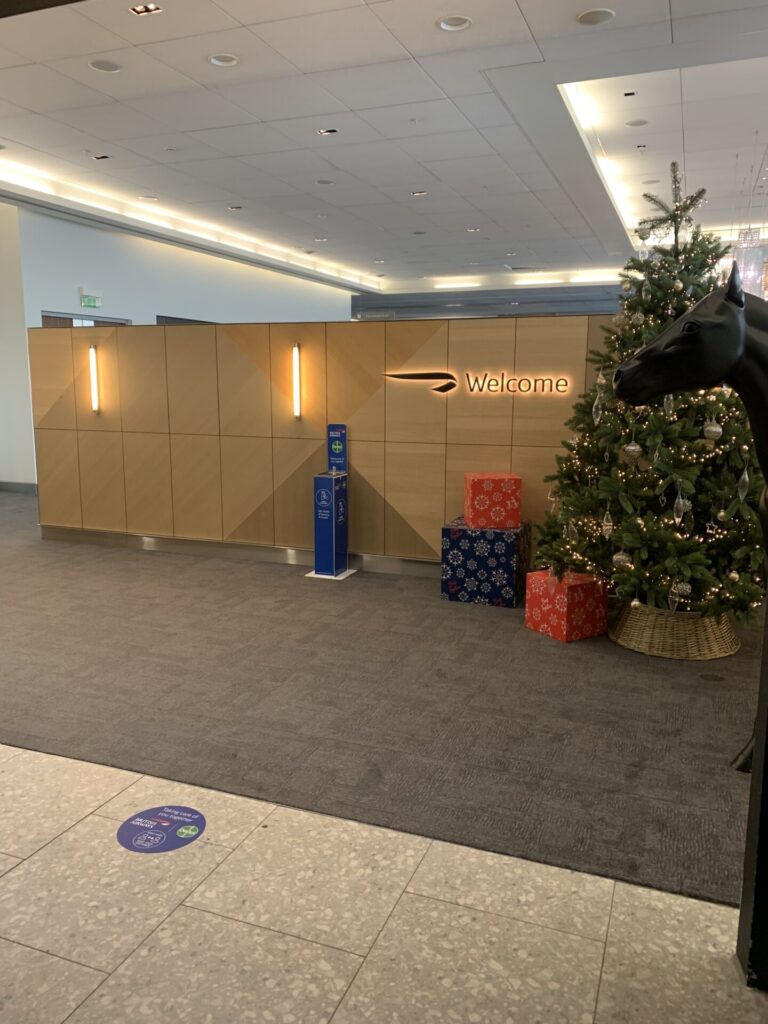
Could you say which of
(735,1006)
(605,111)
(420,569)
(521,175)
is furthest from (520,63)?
(735,1006)

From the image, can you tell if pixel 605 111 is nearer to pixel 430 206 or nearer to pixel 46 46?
pixel 430 206

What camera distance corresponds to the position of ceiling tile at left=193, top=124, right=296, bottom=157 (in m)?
7.78

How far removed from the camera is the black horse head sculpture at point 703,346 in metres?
2.11

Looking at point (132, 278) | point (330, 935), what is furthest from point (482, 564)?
point (132, 278)

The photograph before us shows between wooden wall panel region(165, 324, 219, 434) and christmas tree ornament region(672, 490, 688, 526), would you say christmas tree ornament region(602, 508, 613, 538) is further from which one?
wooden wall panel region(165, 324, 219, 434)

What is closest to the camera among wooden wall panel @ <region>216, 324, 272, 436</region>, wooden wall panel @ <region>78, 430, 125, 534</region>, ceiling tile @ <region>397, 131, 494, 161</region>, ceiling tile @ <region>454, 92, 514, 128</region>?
ceiling tile @ <region>454, 92, 514, 128</region>

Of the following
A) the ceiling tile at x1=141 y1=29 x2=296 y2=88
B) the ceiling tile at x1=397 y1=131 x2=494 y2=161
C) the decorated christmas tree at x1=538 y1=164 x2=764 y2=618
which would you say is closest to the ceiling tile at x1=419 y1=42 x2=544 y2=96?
the ceiling tile at x1=141 y1=29 x2=296 y2=88

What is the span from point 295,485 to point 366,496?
75 centimetres

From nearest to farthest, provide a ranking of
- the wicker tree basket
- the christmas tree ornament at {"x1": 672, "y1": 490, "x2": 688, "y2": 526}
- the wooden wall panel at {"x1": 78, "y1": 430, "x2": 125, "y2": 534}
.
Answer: the christmas tree ornament at {"x1": 672, "y1": 490, "x2": 688, "y2": 526} < the wicker tree basket < the wooden wall panel at {"x1": 78, "y1": 430, "x2": 125, "y2": 534}

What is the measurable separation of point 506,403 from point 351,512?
181 centimetres

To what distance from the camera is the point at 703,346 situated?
2.12 m

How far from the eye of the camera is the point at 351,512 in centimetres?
723

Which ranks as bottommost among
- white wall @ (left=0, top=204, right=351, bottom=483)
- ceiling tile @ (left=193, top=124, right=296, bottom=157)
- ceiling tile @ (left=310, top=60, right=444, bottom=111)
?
white wall @ (left=0, top=204, right=351, bottom=483)

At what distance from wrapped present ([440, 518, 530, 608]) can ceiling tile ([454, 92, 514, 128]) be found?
12.7ft
